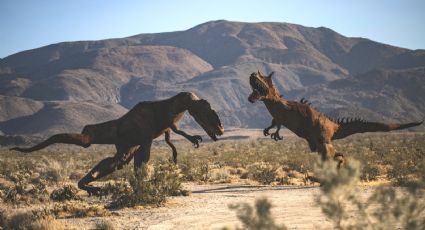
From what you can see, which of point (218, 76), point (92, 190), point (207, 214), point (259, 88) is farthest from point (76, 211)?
point (218, 76)

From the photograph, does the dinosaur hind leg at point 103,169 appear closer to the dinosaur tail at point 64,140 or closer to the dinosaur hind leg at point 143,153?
the dinosaur hind leg at point 143,153

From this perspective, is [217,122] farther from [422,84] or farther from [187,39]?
[187,39]

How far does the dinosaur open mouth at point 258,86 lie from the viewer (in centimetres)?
1039

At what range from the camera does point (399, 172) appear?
1561 cm

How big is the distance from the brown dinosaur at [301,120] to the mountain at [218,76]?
76325mm

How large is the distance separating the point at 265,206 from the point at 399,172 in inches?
490

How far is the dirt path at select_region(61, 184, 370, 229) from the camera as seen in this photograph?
8469 mm

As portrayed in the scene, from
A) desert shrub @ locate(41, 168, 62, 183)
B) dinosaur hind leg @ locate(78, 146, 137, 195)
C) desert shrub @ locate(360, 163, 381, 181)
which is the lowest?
desert shrub @ locate(41, 168, 62, 183)

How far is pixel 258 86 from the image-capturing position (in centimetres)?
1041

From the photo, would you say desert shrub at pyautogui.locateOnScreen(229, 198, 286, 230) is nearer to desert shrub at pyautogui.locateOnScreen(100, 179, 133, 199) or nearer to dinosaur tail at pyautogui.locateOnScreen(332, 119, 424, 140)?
desert shrub at pyautogui.locateOnScreen(100, 179, 133, 199)

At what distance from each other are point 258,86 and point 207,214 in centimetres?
273

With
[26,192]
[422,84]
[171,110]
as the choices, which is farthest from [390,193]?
[422,84]

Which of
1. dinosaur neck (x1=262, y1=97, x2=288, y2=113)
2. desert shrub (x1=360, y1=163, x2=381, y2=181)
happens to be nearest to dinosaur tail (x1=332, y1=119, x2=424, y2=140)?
dinosaur neck (x1=262, y1=97, x2=288, y2=113)

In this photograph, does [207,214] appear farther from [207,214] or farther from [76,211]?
[76,211]
